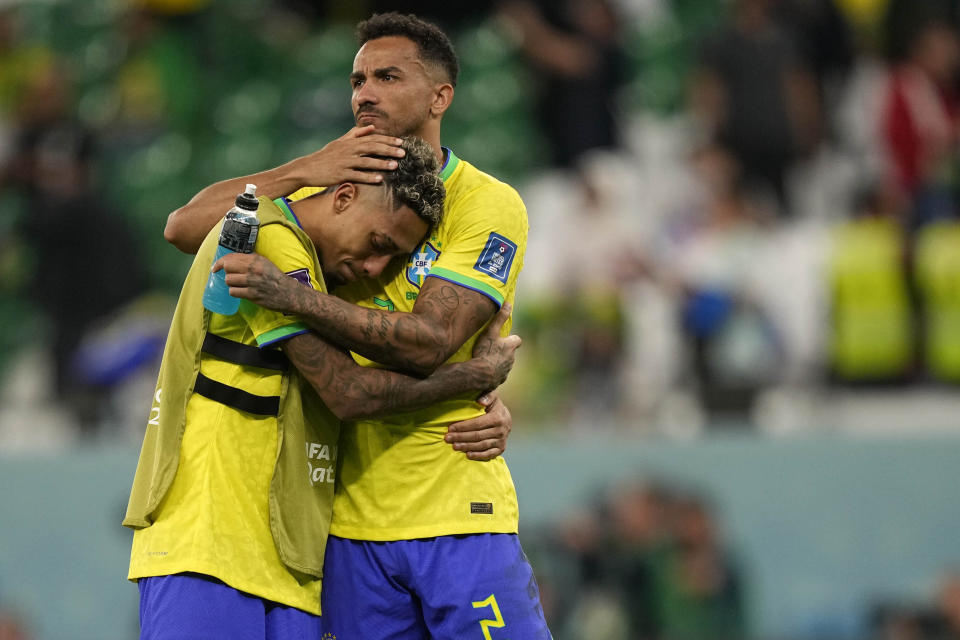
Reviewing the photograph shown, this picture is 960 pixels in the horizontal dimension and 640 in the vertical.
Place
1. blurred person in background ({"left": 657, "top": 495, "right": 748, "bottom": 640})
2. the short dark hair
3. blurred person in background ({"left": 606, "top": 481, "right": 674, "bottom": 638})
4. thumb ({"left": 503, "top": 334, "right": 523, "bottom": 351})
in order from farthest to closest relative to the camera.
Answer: blurred person in background ({"left": 606, "top": 481, "right": 674, "bottom": 638}) → blurred person in background ({"left": 657, "top": 495, "right": 748, "bottom": 640}) → the short dark hair → thumb ({"left": 503, "top": 334, "right": 523, "bottom": 351})

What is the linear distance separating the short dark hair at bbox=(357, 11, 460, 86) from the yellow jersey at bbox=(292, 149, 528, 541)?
1.65ft

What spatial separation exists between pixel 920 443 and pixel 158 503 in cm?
594

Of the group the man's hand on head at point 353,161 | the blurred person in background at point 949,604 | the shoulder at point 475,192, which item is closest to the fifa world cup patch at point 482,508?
the shoulder at point 475,192

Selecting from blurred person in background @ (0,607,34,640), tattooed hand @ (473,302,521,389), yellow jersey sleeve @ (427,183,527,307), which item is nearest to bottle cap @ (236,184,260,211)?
yellow jersey sleeve @ (427,183,527,307)

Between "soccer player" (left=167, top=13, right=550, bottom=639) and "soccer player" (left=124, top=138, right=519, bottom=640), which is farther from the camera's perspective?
"soccer player" (left=167, top=13, right=550, bottom=639)

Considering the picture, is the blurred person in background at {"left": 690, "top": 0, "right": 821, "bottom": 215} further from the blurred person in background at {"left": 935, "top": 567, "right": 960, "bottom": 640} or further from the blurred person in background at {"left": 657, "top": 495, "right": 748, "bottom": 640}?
the blurred person in background at {"left": 935, "top": 567, "right": 960, "bottom": 640}

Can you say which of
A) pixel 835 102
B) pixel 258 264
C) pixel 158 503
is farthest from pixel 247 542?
pixel 835 102

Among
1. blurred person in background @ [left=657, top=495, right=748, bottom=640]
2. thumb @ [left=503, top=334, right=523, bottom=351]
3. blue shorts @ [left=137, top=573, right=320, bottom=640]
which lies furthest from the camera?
blurred person in background @ [left=657, top=495, right=748, bottom=640]

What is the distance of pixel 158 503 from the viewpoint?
3.63m

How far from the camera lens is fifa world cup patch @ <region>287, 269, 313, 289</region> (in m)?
3.62

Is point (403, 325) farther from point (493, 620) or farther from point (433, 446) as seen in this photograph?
point (493, 620)

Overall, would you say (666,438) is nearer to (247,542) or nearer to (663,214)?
(663,214)

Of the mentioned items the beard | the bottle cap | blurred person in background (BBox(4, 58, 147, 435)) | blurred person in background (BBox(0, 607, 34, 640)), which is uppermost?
blurred person in background (BBox(4, 58, 147, 435))

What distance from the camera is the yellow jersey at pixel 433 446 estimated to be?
3.94m
